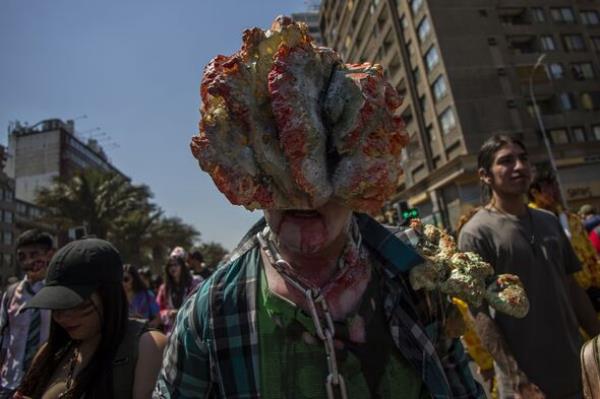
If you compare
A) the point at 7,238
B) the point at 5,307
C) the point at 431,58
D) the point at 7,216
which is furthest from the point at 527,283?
the point at 7,238

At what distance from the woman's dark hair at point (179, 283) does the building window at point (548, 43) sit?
30618 millimetres

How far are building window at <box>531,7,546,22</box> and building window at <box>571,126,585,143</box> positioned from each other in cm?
791

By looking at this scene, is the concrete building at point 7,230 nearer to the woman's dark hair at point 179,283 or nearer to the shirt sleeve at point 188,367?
the woman's dark hair at point 179,283

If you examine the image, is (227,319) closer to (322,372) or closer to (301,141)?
(322,372)

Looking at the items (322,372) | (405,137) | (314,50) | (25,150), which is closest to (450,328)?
(322,372)

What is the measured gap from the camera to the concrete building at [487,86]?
25.8 metres

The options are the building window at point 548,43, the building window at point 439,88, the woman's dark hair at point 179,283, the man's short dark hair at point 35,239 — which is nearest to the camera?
the man's short dark hair at point 35,239

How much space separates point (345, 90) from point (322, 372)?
705 mm

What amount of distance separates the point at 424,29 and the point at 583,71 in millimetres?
11025

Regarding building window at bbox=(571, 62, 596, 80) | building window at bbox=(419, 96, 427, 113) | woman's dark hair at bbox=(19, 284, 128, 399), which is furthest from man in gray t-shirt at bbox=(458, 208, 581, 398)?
building window at bbox=(571, 62, 596, 80)

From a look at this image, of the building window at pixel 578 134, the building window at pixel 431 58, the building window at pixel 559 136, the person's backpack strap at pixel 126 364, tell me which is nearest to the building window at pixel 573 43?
the building window at pixel 578 134

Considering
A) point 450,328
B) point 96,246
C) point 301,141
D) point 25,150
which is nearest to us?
point 301,141

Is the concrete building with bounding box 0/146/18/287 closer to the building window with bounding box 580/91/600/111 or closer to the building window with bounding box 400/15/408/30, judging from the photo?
the building window with bounding box 400/15/408/30

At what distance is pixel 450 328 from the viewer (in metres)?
1.19
